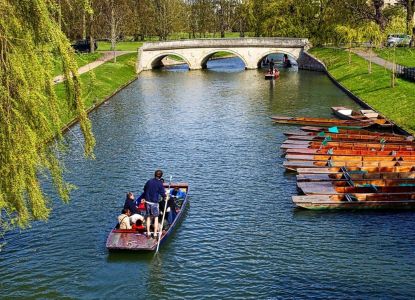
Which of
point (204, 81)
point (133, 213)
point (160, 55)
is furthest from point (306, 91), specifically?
point (133, 213)

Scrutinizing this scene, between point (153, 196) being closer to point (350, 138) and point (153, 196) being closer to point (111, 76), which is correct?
point (350, 138)

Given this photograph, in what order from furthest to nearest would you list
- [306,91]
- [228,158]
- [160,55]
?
1. [160,55]
2. [306,91]
3. [228,158]

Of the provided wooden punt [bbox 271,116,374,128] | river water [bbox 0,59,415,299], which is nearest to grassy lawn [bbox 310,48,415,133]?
wooden punt [bbox 271,116,374,128]

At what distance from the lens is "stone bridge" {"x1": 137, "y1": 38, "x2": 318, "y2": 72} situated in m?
83.9

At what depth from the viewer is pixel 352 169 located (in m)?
29.2

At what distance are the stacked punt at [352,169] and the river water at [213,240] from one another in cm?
69

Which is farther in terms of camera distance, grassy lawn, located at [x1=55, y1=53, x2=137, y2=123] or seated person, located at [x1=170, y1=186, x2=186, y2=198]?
grassy lawn, located at [x1=55, y1=53, x2=137, y2=123]

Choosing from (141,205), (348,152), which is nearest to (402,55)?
(348,152)

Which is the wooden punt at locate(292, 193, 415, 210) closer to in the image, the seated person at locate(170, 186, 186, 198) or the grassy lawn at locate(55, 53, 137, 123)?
the seated person at locate(170, 186, 186, 198)

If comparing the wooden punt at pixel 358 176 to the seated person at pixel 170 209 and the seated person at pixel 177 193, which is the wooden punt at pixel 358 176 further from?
the seated person at pixel 170 209

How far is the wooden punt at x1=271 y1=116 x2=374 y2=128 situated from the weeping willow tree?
28.5 metres

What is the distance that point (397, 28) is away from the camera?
53.7 metres

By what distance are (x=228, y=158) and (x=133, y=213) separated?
1248 cm

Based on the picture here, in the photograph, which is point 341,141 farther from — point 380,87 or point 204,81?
point 204,81
